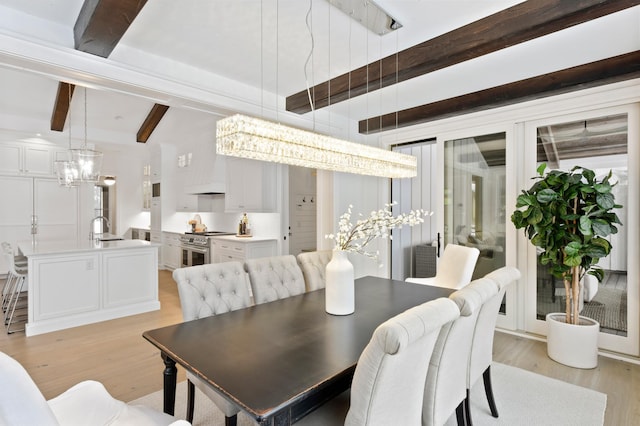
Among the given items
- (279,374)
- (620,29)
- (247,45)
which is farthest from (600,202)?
(247,45)

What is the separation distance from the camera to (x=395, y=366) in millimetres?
1132

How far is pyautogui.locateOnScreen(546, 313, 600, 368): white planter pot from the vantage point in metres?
2.81

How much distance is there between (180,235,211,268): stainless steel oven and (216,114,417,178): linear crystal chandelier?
13.8ft

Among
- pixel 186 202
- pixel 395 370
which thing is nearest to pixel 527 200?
pixel 395 370

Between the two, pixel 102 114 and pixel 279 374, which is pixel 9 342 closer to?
pixel 279 374

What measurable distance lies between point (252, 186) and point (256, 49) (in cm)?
299

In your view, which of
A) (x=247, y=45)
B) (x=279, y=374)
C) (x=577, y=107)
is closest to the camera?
(x=279, y=374)

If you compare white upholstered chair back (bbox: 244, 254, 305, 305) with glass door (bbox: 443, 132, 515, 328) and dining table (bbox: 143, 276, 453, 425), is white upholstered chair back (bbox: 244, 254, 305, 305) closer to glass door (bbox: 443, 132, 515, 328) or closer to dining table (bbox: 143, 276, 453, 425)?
dining table (bbox: 143, 276, 453, 425)

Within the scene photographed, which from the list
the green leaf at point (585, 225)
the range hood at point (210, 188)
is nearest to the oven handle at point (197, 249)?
the range hood at point (210, 188)

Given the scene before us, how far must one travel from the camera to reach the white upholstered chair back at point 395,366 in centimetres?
106

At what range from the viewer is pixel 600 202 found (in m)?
2.72

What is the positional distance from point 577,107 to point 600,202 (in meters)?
1.05

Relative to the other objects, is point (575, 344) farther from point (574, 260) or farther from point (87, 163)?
point (87, 163)

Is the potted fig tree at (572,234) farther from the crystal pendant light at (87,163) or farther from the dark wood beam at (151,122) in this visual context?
the dark wood beam at (151,122)
